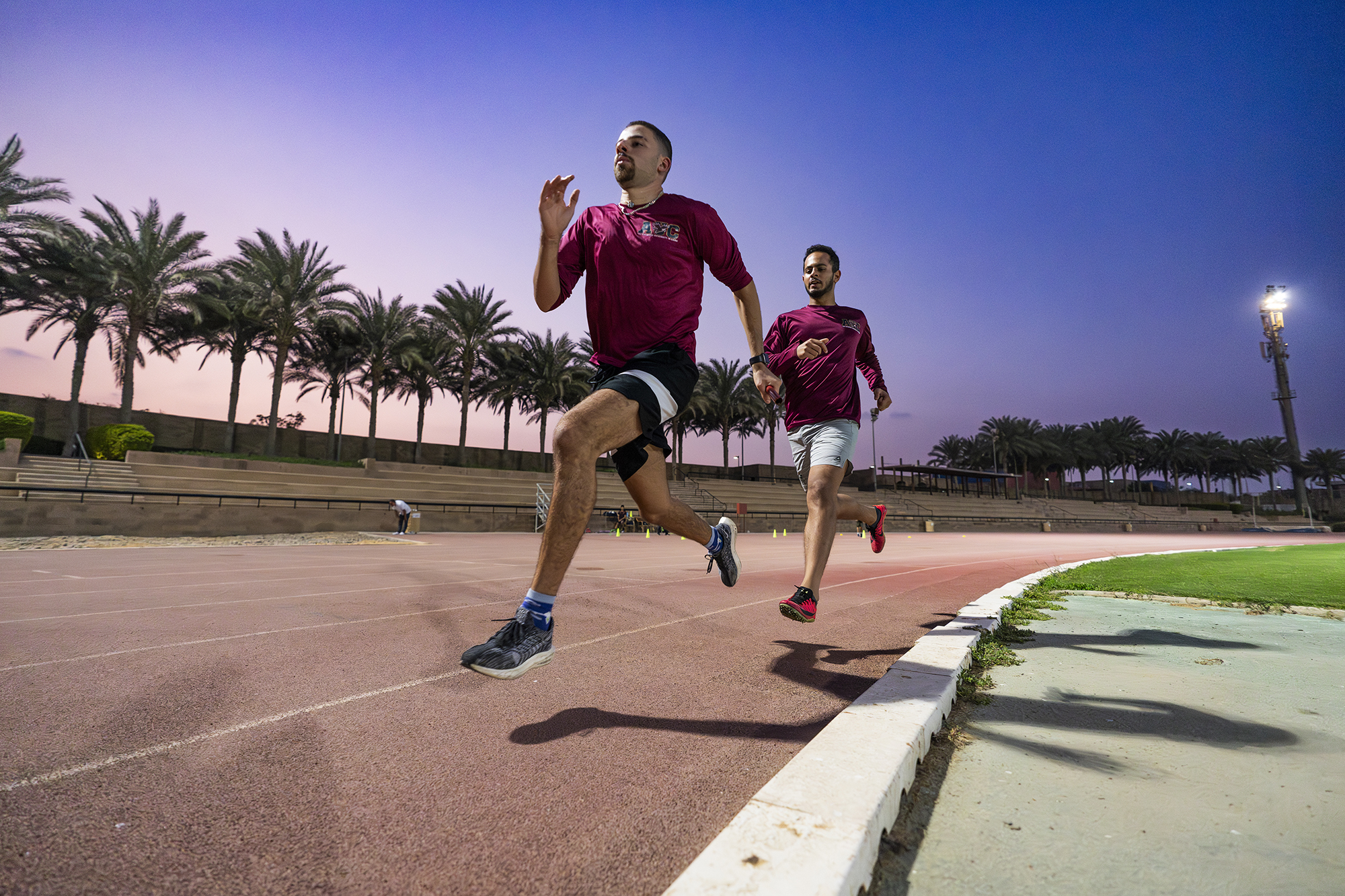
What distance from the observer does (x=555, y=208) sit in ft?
9.34

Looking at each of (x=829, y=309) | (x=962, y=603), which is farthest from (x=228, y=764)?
(x=962, y=603)

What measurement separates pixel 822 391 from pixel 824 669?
1.99 meters

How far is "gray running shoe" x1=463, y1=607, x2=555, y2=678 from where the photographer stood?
7.25 ft

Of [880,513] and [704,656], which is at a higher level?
[880,513]

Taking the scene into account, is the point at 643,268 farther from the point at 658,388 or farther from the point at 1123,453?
the point at 1123,453

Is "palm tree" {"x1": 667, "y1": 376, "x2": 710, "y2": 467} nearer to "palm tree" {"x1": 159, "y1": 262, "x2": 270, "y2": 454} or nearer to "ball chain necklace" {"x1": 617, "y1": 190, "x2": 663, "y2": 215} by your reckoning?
"palm tree" {"x1": 159, "y1": 262, "x2": 270, "y2": 454}

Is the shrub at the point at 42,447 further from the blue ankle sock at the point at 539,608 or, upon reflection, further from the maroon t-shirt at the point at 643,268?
the blue ankle sock at the point at 539,608

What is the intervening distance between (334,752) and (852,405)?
142 inches

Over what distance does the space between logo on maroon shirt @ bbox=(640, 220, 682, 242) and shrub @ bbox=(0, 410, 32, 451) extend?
28.6 metres

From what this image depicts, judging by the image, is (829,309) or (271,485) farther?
(271,485)

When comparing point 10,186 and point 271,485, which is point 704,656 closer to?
point 271,485

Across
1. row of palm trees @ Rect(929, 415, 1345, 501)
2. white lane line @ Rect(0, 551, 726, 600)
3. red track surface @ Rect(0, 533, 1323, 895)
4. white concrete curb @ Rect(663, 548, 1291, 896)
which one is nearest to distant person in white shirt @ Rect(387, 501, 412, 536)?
white lane line @ Rect(0, 551, 726, 600)

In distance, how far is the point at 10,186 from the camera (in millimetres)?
23516

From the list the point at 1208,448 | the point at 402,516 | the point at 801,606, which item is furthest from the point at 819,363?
the point at 1208,448
